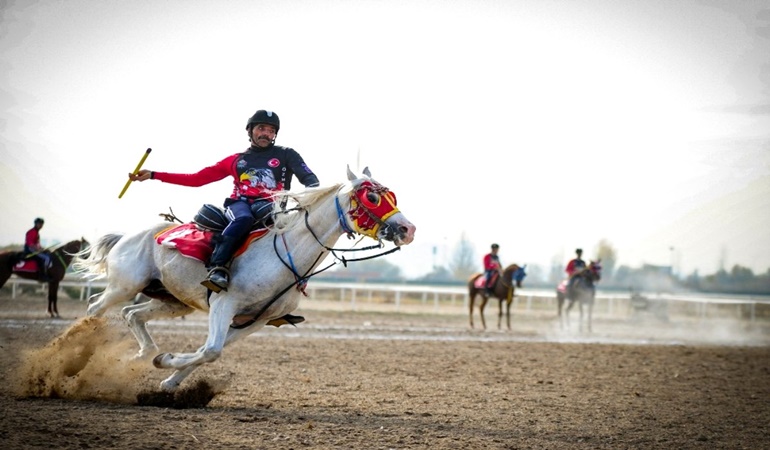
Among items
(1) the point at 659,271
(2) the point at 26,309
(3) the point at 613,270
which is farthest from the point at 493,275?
(3) the point at 613,270

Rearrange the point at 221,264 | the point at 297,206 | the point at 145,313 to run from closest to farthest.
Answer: the point at 221,264 < the point at 297,206 < the point at 145,313

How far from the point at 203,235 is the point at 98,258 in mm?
2324

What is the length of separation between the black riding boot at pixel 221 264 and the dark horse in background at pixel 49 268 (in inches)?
566

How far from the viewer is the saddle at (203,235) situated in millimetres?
8945

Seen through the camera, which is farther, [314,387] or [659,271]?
[659,271]

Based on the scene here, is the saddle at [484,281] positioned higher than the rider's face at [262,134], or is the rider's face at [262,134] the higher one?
the rider's face at [262,134]

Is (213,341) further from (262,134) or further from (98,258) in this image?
(98,258)

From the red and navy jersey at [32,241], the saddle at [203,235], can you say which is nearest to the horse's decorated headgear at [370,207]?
the saddle at [203,235]

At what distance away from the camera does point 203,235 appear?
9.10 m

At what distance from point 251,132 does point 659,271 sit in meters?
64.5

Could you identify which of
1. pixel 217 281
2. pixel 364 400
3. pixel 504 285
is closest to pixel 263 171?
pixel 217 281

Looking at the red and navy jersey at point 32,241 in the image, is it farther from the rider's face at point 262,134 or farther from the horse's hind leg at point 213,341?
the horse's hind leg at point 213,341

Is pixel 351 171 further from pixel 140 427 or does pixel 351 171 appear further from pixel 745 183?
pixel 745 183

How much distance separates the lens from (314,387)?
10977 mm
